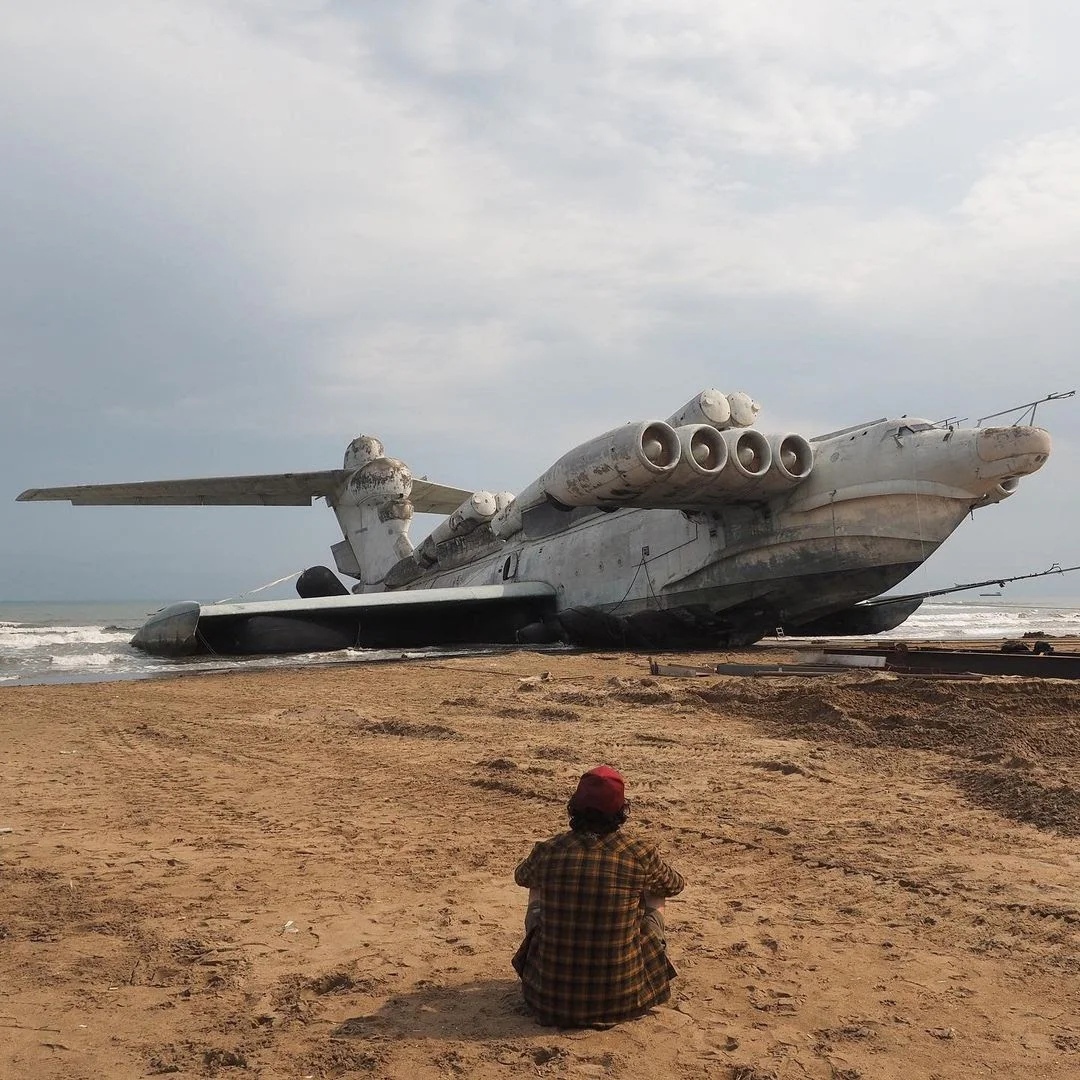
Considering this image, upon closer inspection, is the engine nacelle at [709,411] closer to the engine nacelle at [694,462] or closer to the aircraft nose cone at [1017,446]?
the engine nacelle at [694,462]

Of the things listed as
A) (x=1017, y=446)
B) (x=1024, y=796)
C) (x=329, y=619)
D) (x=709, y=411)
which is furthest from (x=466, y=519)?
(x=1024, y=796)

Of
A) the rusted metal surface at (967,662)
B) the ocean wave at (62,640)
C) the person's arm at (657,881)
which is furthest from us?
the ocean wave at (62,640)

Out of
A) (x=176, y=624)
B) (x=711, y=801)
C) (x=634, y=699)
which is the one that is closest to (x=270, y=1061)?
(x=711, y=801)

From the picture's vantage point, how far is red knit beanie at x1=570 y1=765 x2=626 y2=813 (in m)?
2.83

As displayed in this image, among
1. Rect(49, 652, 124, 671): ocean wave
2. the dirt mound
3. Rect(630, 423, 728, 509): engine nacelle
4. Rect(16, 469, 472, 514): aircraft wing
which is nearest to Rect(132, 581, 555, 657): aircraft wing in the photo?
Rect(49, 652, 124, 671): ocean wave

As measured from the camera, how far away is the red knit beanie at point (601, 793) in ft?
9.29

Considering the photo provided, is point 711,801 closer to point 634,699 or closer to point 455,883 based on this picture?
point 455,883

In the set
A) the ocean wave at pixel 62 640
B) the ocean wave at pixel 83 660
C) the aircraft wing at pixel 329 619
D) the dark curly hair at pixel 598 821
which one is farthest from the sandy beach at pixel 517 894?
the ocean wave at pixel 62 640

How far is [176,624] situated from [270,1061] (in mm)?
15648

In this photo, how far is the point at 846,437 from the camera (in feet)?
47.2

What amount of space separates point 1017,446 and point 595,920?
1192 centimetres

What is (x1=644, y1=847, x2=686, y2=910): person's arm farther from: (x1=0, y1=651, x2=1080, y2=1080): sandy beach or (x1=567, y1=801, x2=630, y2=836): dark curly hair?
(x1=0, y1=651, x2=1080, y2=1080): sandy beach

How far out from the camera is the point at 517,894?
12.6 feet

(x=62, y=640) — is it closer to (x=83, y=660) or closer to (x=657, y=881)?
(x=83, y=660)
